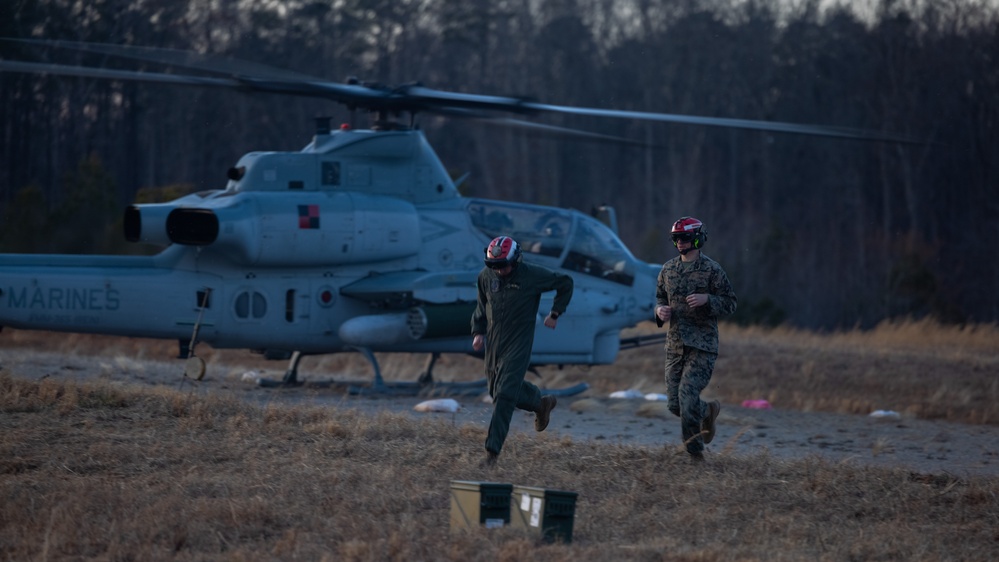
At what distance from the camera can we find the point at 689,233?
8.89 meters

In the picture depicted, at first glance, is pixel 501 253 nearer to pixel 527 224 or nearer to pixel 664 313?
pixel 664 313

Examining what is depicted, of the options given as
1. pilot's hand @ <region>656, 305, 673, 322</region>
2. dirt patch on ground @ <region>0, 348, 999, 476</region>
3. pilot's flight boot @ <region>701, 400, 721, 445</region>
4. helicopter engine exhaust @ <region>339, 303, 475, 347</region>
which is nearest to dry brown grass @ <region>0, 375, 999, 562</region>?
pilot's flight boot @ <region>701, 400, 721, 445</region>

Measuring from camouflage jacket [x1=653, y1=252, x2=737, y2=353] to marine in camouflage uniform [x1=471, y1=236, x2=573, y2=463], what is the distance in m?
0.83

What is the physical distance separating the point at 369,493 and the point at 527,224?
8741 millimetres

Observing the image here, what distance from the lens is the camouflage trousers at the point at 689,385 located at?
8.78m

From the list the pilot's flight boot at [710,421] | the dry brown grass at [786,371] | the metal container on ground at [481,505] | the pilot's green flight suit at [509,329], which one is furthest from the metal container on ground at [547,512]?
the dry brown grass at [786,371]

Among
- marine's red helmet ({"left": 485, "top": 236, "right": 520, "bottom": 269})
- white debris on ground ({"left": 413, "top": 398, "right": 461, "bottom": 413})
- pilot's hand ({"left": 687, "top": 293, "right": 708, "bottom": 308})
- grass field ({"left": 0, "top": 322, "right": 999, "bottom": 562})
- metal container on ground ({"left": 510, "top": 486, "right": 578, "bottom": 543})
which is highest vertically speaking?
marine's red helmet ({"left": 485, "top": 236, "right": 520, "bottom": 269})

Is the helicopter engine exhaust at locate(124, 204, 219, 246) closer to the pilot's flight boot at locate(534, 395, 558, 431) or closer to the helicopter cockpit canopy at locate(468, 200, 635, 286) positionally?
the helicopter cockpit canopy at locate(468, 200, 635, 286)

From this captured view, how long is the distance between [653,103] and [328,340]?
119 feet

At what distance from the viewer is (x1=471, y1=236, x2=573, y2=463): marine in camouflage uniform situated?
337 inches

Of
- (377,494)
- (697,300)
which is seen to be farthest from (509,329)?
(377,494)

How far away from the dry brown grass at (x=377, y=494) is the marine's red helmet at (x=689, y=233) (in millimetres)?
1654

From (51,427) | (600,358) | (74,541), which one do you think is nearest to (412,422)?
(51,427)

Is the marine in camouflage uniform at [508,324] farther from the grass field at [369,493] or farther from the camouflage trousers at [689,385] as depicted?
the camouflage trousers at [689,385]
